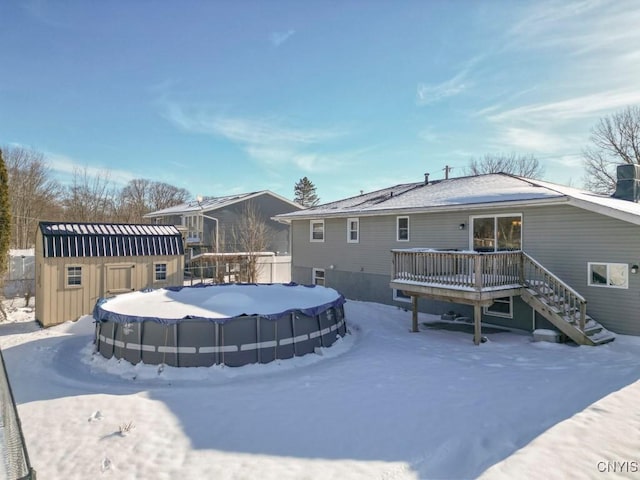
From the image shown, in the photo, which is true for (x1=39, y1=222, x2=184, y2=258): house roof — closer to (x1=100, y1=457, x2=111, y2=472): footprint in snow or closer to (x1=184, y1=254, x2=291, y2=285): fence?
(x1=184, y1=254, x2=291, y2=285): fence

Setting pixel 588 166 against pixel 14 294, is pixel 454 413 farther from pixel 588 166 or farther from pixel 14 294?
pixel 588 166

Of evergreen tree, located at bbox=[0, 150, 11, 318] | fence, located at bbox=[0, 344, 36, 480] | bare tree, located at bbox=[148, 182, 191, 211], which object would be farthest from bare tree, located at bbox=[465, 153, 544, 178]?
bare tree, located at bbox=[148, 182, 191, 211]

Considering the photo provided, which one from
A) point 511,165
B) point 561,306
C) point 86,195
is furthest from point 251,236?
point 511,165

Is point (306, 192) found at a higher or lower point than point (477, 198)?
higher

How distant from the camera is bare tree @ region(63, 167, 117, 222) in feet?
109

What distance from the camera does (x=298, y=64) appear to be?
1244cm

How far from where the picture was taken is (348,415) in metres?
5.16

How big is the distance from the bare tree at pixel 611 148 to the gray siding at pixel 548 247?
18387mm

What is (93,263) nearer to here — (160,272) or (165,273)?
(160,272)

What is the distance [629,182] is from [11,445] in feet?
48.4

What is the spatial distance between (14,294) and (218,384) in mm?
17584

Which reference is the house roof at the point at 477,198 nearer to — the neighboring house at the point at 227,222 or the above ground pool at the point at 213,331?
the above ground pool at the point at 213,331

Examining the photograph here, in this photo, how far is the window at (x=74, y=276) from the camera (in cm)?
1219

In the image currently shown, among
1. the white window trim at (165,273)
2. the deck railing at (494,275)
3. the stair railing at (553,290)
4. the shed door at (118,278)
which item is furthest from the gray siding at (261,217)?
the stair railing at (553,290)
